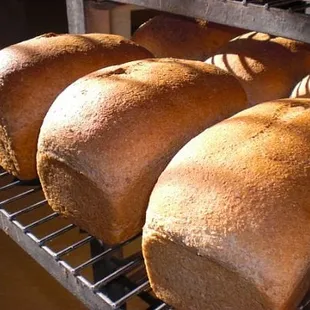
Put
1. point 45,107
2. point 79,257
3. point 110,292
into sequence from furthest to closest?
point 79,257 < point 110,292 < point 45,107

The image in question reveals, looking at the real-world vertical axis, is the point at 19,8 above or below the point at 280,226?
below

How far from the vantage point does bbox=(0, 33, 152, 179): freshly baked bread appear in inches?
40.3

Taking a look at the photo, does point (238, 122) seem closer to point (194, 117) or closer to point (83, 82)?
point (194, 117)

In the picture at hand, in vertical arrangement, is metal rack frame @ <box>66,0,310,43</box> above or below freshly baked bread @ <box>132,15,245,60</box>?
above

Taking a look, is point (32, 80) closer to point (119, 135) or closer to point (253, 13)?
point (119, 135)

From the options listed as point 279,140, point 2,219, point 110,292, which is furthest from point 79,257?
point 279,140

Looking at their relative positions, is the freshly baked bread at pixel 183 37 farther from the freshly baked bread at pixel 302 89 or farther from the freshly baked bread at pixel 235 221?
the freshly baked bread at pixel 235 221

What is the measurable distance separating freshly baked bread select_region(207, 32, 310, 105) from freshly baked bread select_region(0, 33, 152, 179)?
0.21 metres

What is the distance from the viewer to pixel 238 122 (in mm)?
811

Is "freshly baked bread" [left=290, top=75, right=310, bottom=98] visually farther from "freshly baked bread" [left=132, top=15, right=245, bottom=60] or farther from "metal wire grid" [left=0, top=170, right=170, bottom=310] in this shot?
"metal wire grid" [left=0, top=170, right=170, bottom=310]

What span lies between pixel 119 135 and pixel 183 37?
0.53m

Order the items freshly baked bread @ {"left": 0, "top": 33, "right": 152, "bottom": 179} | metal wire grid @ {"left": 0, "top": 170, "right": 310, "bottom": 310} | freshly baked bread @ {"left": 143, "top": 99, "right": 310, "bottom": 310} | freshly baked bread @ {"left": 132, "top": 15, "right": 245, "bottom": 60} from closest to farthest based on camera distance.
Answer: freshly baked bread @ {"left": 143, "top": 99, "right": 310, "bottom": 310} → metal wire grid @ {"left": 0, "top": 170, "right": 310, "bottom": 310} → freshly baked bread @ {"left": 0, "top": 33, "right": 152, "bottom": 179} → freshly baked bread @ {"left": 132, "top": 15, "right": 245, "bottom": 60}

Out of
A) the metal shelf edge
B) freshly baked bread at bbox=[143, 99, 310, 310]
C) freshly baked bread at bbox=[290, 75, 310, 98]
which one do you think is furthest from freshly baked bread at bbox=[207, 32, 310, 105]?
the metal shelf edge

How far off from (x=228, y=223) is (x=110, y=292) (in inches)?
21.1
